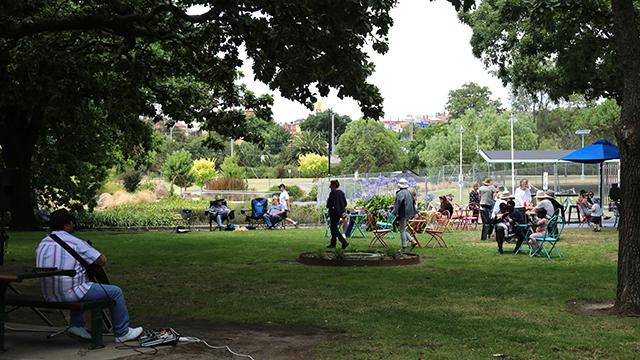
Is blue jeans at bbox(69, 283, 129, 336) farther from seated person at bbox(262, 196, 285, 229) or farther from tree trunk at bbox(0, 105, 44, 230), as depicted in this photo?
tree trunk at bbox(0, 105, 44, 230)

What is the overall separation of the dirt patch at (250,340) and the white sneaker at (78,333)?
73cm

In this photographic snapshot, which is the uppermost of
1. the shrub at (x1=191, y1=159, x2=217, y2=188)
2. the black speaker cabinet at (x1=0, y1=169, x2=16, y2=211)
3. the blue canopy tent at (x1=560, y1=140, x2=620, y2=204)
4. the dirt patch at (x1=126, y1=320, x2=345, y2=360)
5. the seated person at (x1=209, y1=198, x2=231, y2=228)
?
the shrub at (x1=191, y1=159, x2=217, y2=188)

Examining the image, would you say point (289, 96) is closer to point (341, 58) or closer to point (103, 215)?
point (341, 58)

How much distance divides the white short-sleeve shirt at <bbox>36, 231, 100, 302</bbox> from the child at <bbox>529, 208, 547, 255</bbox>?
1029cm

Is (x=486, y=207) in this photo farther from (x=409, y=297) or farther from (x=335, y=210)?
(x=409, y=297)

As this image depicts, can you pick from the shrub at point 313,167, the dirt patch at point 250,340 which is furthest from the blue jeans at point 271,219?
the shrub at point 313,167

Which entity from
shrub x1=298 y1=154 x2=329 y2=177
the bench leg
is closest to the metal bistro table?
the bench leg

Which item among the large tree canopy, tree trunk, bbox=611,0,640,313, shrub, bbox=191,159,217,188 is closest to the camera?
tree trunk, bbox=611,0,640,313

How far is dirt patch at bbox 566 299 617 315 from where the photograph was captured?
909 centimetres

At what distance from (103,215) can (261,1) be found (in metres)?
20.3

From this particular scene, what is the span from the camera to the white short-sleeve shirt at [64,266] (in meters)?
7.11

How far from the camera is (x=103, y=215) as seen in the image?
30016 millimetres

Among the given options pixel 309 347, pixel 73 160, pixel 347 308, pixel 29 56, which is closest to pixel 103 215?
pixel 73 160

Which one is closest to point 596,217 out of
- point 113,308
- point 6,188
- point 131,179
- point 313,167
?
point 6,188
